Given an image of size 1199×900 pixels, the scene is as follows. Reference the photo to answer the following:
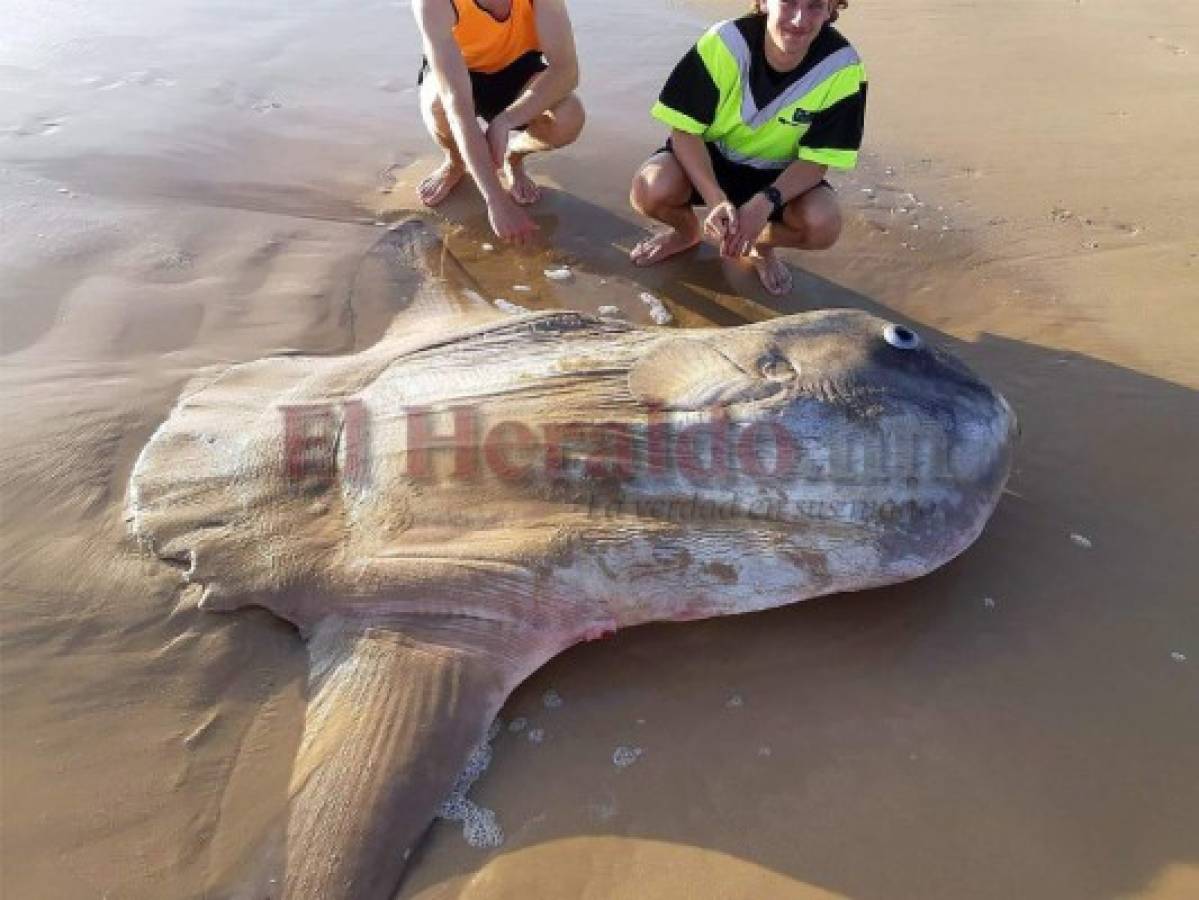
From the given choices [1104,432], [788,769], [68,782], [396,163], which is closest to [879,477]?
[788,769]

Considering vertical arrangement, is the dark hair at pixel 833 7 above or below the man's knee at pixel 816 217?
above

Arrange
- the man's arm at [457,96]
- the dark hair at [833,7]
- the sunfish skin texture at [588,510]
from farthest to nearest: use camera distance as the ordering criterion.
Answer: the man's arm at [457,96]
the dark hair at [833,7]
the sunfish skin texture at [588,510]

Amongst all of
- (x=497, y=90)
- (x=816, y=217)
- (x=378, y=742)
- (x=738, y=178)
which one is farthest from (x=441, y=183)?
(x=378, y=742)

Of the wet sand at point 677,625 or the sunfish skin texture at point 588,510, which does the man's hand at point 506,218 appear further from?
the sunfish skin texture at point 588,510

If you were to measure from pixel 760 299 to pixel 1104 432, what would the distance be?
5.59ft

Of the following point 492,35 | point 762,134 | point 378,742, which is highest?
point 492,35

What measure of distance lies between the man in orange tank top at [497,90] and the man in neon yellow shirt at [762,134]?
83cm

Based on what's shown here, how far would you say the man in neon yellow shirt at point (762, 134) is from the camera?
4410 millimetres

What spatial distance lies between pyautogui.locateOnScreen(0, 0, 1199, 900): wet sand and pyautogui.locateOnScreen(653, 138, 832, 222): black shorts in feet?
1.31

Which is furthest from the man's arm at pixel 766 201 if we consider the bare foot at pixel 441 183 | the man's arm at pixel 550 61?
the bare foot at pixel 441 183

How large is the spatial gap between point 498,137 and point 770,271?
1.67 metres

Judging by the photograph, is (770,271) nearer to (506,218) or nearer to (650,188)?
(650,188)

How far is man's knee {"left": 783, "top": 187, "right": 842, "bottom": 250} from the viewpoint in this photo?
4.68 m

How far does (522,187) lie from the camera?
18.1 ft
